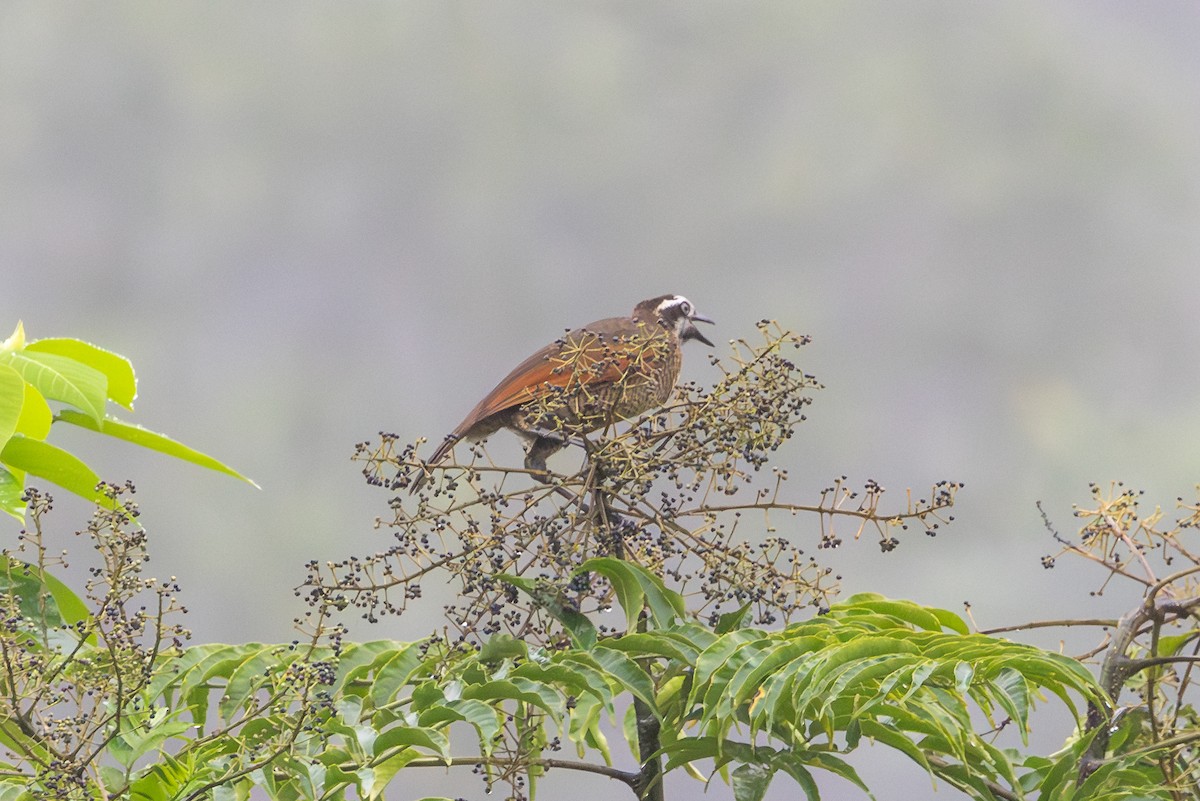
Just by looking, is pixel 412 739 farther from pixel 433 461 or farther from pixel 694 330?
pixel 694 330

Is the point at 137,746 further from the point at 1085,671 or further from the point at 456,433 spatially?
the point at 1085,671

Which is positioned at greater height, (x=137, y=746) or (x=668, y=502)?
(x=668, y=502)

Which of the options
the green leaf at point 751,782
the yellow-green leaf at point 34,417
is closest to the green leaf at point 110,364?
the yellow-green leaf at point 34,417

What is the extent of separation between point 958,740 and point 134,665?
1590 mm

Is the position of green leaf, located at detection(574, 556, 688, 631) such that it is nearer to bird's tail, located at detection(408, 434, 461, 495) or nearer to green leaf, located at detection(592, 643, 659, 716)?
green leaf, located at detection(592, 643, 659, 716)

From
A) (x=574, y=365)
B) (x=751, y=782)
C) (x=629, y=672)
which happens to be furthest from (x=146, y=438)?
(x=751, y=782)

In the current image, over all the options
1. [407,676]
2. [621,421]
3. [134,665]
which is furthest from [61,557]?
[621,421]

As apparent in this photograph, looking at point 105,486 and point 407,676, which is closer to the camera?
point 105,486

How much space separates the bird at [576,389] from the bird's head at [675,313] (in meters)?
0.36

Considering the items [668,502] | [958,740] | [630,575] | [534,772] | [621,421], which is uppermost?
[621,421]

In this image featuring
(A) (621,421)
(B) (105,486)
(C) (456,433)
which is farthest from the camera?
(C) (456,433)

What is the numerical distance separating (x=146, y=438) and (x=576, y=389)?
3.40 feet

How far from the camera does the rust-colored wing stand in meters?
3.85

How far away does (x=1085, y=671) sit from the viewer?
2.99 meters
